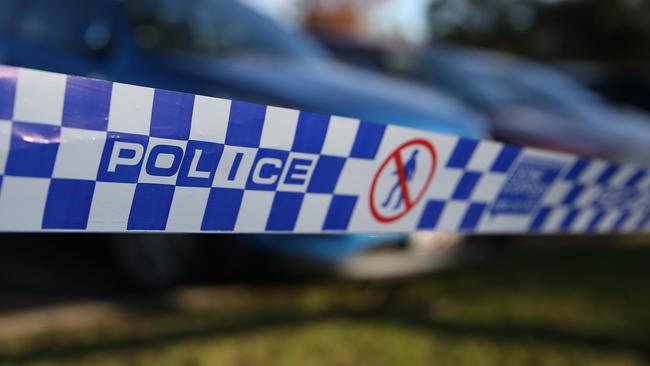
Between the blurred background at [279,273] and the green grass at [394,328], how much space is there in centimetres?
1

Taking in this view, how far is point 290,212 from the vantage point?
5.35ft

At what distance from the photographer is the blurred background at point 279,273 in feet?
10.1

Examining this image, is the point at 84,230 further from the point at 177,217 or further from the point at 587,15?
the point at 587,15

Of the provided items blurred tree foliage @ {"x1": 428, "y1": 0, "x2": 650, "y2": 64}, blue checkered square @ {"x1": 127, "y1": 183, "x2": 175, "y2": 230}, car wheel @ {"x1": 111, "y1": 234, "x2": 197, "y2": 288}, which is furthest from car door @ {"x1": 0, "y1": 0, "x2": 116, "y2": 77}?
blurred tree foliage @ {"x1": 428, "y1": 0, "x2": 650, "y2": 64}

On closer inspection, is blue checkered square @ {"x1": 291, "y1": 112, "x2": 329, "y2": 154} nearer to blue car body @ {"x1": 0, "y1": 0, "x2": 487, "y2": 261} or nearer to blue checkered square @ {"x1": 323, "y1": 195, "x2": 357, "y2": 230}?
blue checkered square @ {"x1": 323, "y1": 195, "x2": 357, "y2": 230}

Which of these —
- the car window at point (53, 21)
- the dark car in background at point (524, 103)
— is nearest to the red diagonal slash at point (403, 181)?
the car window at point (53, 21)

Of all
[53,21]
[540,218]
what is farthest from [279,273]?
[53,21]

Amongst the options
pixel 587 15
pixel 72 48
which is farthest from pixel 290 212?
pixel 587 15

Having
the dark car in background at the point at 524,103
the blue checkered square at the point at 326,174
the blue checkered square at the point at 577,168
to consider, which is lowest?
the dark car in background at the point at 524,103

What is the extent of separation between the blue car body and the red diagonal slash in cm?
137

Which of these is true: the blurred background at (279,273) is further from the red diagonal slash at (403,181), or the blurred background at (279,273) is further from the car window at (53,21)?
the red diagonal slash at (403,181)

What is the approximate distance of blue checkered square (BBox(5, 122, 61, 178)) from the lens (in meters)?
1.25

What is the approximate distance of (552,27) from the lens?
2944cm

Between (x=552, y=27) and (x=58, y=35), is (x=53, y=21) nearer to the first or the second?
(x=58, y=35)
